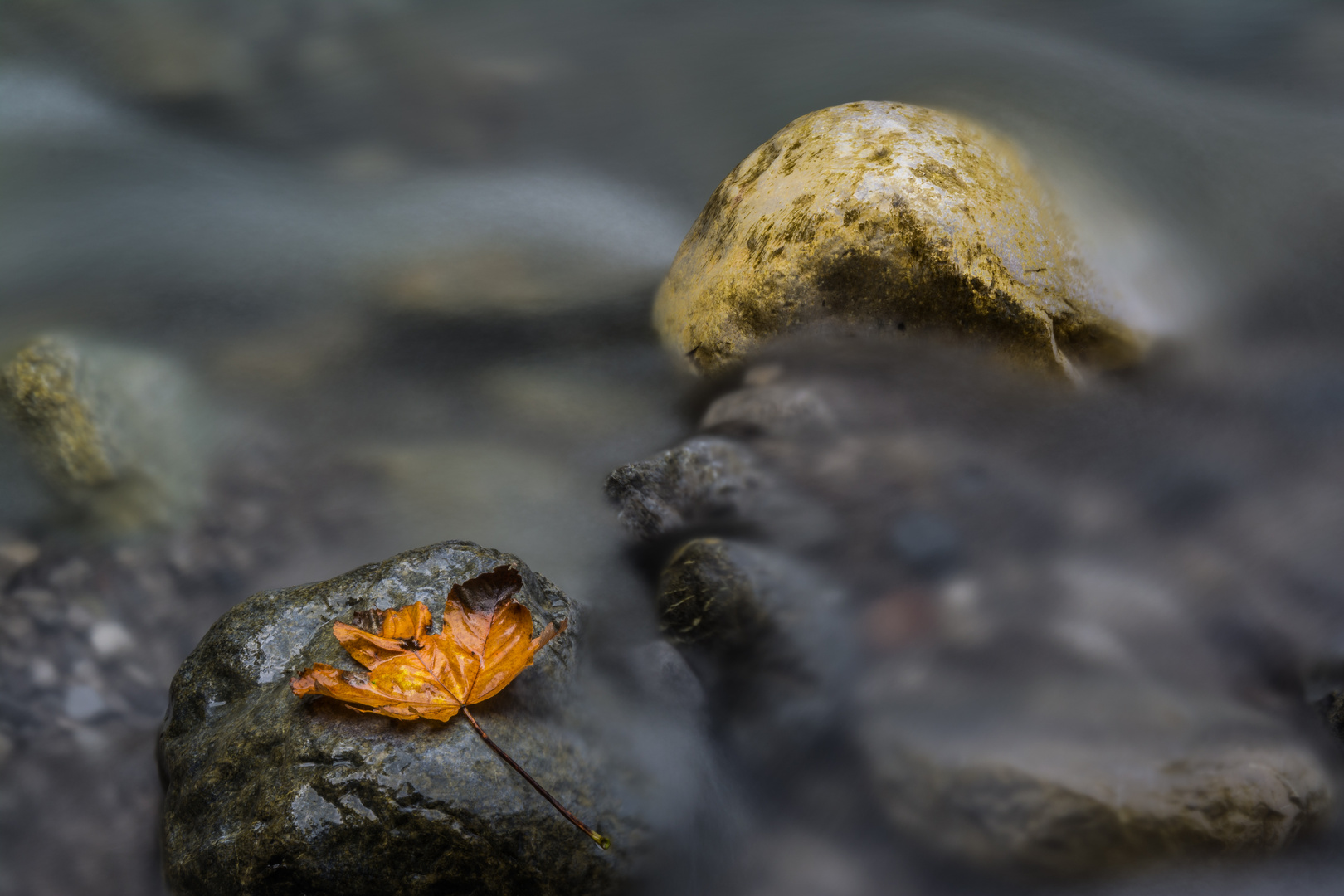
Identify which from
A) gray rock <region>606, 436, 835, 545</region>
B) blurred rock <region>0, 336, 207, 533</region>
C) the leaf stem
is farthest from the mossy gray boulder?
blurred rock <region>0, 336, 207, 533</region>

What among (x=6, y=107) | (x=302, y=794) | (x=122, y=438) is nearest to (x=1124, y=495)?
(x=302, y=794)

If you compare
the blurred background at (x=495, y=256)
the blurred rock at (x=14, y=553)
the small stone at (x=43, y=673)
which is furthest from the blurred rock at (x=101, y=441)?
the small stone at (x=43, y=673)

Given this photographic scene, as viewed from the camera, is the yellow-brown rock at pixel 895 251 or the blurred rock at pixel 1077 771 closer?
the blurred rock at pixel 1077 771

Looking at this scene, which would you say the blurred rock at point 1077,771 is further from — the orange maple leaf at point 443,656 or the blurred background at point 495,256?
the orange maple leaf at point 443,656

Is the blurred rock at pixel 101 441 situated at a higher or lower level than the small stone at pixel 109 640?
higher

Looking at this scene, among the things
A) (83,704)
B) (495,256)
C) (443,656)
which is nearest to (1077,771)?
(443,656)

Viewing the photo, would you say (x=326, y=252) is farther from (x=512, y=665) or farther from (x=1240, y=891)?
(x=1240, y=891)

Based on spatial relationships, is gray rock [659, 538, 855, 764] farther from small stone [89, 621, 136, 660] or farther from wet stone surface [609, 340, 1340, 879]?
small stone [89, 621, 136, 660]
